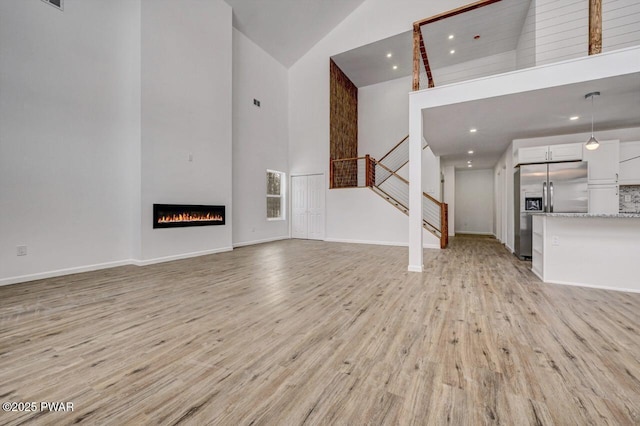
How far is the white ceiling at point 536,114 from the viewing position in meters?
3.50

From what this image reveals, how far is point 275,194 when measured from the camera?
8500mm

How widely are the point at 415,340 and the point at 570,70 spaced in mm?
3819

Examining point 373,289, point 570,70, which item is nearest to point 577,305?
point 373,289

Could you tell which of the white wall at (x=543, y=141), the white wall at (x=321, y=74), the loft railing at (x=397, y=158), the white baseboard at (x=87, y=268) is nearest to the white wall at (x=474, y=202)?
the white wall at (x=543, y=141)

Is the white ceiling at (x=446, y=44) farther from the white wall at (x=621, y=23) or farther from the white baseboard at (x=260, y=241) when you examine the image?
the white baseboard at (x=260, y=241)

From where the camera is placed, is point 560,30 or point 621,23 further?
point 560,30

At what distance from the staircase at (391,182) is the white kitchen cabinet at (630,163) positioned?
315 cm

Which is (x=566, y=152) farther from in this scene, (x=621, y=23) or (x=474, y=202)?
(x=474, y=202)

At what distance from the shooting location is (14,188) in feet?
11.5

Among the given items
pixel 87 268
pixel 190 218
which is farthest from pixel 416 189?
pixel 87 268

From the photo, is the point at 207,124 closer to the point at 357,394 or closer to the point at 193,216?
the point at 193,216

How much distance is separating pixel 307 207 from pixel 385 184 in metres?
2.66

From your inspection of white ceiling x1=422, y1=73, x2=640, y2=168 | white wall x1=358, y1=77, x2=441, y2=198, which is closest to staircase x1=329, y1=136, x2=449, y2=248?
white wall x1=358, y1=77, x2=441, y2=198

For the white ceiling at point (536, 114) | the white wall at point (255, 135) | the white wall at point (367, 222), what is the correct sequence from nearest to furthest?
the white ceiling at point (536, 114) < the white wall at point (255, 135) < the white wall at point (367, 222)
